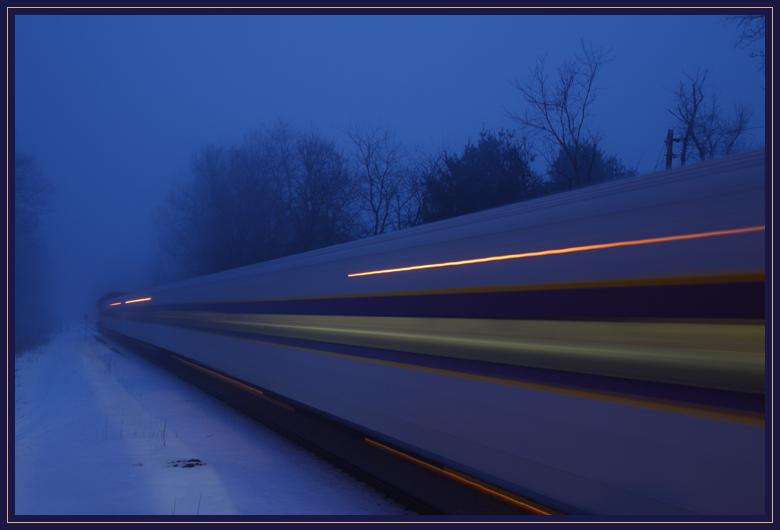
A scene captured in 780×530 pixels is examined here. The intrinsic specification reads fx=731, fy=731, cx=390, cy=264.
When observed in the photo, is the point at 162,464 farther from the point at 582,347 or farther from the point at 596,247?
the point at 596,247

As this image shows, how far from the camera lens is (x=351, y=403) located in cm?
594

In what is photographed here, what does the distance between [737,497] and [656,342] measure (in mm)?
656

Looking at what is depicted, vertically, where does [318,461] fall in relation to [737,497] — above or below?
below

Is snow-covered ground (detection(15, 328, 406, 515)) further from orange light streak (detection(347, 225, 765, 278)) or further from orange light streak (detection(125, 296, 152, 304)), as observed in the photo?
orange light streak (detection(125, 296, 152, 304))

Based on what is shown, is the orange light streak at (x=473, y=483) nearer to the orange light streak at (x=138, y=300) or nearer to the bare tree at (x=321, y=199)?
the orange light streak at (x=138, y=300)

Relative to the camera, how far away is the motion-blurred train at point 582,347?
268 centimetres

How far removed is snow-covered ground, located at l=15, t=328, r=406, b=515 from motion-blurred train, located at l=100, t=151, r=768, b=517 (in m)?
0.75

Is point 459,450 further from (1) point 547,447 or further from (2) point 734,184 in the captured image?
(2) point 734,184

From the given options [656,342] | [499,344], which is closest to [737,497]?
[656,342]

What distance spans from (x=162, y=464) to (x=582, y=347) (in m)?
4.87

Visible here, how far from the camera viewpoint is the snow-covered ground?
5.56 m

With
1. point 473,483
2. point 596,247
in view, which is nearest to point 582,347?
point 596,247

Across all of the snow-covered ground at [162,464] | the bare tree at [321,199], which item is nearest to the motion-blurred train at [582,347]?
the snow-covered ground at [162,464]

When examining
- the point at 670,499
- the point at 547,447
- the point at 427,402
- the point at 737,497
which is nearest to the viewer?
the point at 737,497
